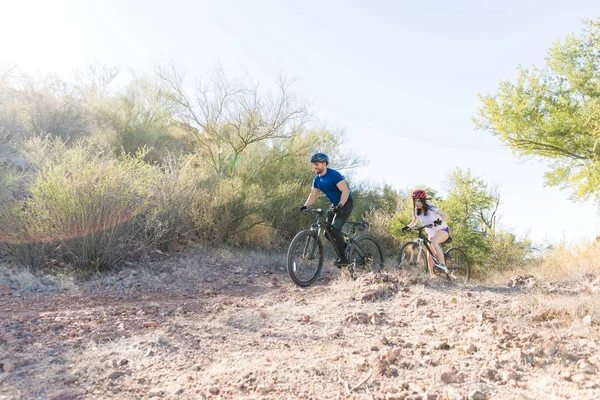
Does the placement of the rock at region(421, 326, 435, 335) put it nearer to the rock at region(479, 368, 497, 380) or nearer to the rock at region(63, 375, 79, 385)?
the rock at region(479, 368, 497, 380)

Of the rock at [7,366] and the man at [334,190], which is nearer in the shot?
the rock at [7,366]

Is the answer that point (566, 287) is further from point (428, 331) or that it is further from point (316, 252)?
point (428, 331)

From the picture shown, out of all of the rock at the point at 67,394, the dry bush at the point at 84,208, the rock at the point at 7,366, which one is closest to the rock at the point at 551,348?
the rock at the point at 67,394

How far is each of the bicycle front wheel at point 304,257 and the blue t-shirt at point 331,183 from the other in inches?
26.7

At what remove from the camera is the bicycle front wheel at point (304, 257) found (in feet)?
23.6

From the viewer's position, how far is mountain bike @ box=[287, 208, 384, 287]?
23.8 ft

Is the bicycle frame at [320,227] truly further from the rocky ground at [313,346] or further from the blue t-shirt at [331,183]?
the rocky ground at [313,346]

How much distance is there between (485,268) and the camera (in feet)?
52.7

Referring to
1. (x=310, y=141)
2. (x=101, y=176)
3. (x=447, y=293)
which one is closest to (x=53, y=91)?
(x=310, y=141)

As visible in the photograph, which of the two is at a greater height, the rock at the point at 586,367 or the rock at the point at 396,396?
the rock at the point at 586,367

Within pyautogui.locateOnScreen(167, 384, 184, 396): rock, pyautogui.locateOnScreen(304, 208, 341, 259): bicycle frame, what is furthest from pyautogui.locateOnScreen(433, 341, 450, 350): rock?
pyautogui.locateOnScreen(304, 208, 341, 259): bicycle frame

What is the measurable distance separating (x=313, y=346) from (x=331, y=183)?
3699mm

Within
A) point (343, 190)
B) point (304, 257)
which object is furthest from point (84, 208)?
point (343, 190)

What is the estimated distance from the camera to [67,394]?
3246 millimetres
